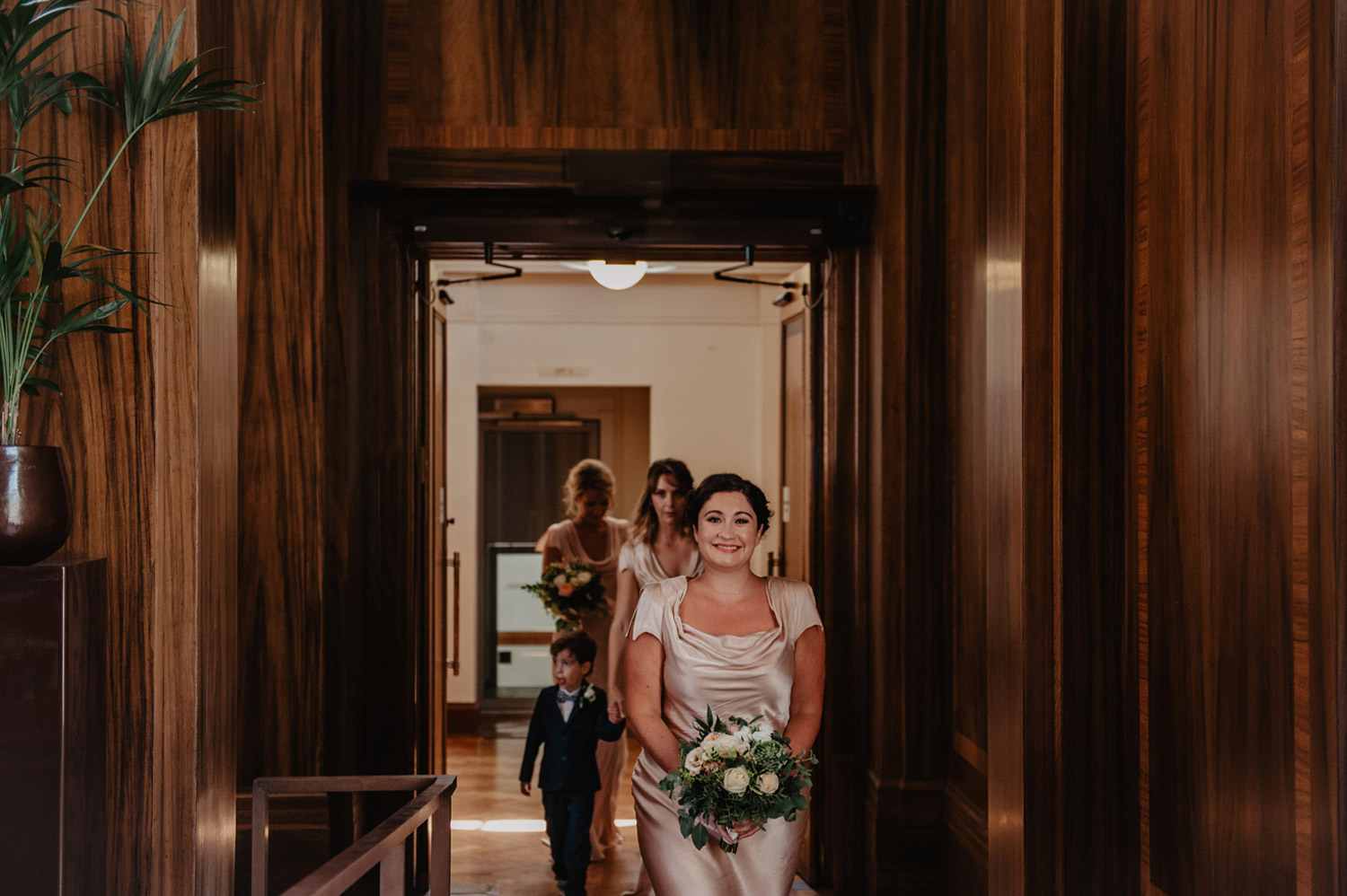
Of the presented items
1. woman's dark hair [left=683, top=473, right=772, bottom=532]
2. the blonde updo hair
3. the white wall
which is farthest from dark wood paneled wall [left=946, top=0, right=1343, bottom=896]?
the white wall

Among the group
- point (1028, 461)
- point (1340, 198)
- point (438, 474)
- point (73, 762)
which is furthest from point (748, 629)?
point (438, 474)

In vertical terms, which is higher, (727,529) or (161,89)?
(161,89)

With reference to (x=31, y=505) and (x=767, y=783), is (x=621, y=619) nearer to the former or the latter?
(x=767, y=783)

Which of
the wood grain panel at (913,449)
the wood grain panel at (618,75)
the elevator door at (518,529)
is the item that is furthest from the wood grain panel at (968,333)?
the elevator door at (518,529)

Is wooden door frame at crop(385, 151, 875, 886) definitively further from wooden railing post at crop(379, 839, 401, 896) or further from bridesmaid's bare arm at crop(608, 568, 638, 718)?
wooden railing post at crop(379, 839, 401, 896)

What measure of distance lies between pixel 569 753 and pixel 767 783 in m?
1.82

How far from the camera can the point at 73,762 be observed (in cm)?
204

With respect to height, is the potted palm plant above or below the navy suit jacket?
above

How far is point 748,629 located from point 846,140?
2.01 metres

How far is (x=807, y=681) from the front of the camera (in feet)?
10.3

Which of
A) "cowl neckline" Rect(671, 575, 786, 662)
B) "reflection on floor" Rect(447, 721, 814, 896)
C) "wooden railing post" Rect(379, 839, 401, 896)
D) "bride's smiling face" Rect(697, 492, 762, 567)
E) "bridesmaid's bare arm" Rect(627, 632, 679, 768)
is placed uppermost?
"bride's smiling face" Rect(697, 492, 762, 567)

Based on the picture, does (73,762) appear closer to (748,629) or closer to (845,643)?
(748,629)

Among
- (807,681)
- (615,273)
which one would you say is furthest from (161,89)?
(615,273)

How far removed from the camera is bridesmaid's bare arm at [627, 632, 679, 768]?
3037mm
